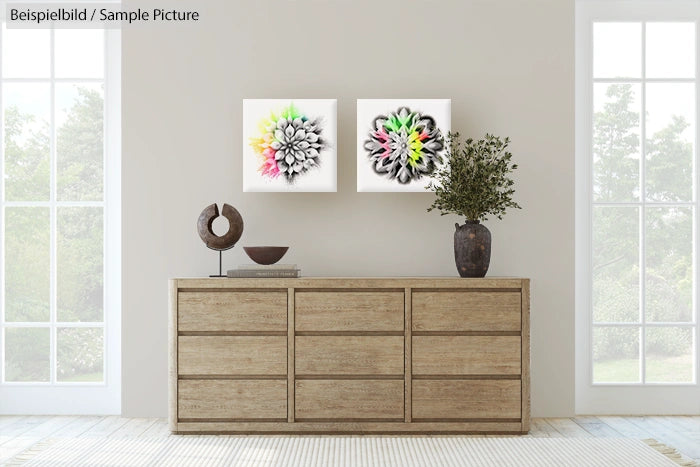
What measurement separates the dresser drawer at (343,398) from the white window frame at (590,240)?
1.23 metres

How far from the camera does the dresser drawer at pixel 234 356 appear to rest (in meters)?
3.55

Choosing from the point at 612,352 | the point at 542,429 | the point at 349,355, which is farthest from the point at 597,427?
the point at 349,355

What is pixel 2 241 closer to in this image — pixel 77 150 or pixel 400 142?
pixel 77 150

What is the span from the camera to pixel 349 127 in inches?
158

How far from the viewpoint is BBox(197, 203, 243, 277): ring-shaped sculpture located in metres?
3.72

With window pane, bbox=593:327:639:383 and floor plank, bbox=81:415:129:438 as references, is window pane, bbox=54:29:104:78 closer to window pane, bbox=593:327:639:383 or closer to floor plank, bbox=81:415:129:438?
floor plank, bbox=81:415:129:438

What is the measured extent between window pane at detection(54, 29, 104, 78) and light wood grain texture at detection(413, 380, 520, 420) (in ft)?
8.30

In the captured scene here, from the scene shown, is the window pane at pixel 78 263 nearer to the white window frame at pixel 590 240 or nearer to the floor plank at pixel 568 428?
the floor plank at pixel 568 428

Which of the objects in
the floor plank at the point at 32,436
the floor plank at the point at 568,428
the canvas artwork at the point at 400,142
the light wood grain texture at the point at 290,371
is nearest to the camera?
the floor plank at the point at 32,436

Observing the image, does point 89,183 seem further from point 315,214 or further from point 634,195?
point 634,195

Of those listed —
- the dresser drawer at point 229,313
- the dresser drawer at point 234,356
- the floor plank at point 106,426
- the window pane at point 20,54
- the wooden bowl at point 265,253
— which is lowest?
the floor plank at point 106,426

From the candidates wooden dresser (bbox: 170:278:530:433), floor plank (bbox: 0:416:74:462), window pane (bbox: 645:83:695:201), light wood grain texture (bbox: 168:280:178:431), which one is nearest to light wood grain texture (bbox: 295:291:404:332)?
wooden dresser (bbox: 170:278:530:433)

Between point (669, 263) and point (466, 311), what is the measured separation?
4.58 feet

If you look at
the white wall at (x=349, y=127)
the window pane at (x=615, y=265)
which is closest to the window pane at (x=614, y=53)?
the white wall at (x=349, y=127)
